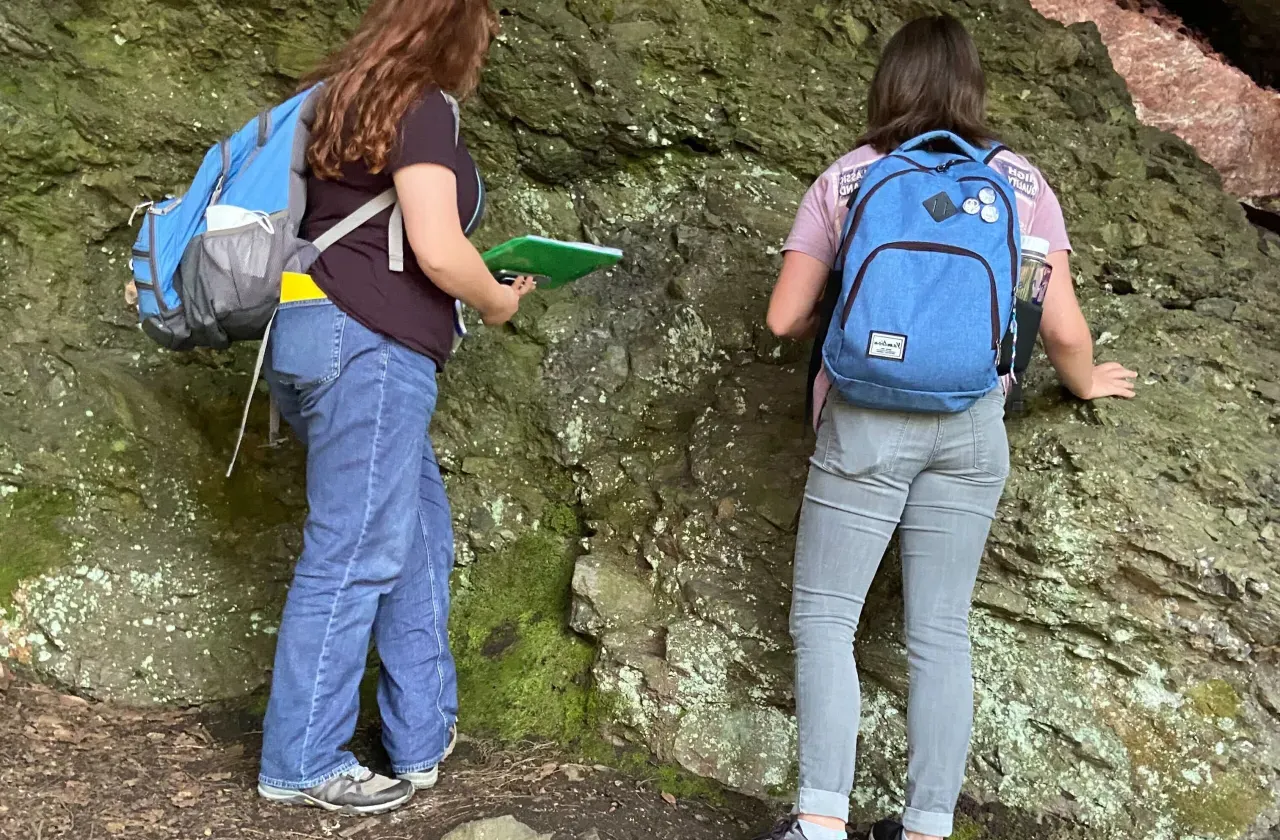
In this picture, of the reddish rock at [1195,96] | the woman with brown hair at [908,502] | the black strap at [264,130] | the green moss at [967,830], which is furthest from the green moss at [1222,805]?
the reddish rock at [1195,96]

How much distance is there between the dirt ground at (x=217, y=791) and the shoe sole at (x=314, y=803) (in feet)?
0.07

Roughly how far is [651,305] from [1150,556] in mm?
1890

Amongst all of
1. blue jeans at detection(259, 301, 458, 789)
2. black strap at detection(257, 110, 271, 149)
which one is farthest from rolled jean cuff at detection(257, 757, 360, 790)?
black strap at detection(257, 110, 271, 149)

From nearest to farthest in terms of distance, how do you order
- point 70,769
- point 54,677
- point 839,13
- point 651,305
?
point 70,769, point 54,677, point 651,305, point 839,13

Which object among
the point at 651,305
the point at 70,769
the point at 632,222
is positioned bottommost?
the point at 70,769

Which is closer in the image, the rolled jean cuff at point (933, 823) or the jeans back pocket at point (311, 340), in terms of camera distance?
the rolled jean cuff at point (933, 823)

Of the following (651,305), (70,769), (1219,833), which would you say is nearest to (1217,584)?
(1219,833)

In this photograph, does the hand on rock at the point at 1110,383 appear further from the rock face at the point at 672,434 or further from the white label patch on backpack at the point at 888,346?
the white label patch on backpack at the point at 888,346

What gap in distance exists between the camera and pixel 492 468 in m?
3.77

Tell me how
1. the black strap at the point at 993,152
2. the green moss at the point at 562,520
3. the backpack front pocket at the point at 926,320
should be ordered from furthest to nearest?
the green moss at the point at 562,520, the black strap at the point at 993,152, the backpack front pocket at the point at 926,320

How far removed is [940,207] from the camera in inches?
93.6

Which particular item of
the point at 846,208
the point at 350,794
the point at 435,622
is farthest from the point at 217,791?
the point at 846,208

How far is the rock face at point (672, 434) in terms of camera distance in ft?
9.46

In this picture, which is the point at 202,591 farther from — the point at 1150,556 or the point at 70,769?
the point at 1150,556
